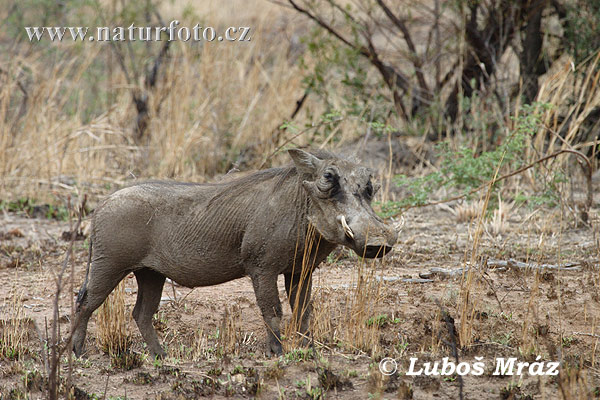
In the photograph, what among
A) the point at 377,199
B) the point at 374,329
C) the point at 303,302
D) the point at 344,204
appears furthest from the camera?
the point at 377,199

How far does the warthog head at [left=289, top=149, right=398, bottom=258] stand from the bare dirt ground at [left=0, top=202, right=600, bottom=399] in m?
0.40

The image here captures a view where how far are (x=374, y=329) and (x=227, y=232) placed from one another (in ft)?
2.90

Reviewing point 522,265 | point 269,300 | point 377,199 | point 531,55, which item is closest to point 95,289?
point 269,300

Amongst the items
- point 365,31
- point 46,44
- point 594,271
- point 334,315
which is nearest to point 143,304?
point 334,315

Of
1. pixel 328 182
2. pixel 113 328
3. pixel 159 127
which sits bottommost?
pixel 113 328

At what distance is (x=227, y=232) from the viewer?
13.0 ft

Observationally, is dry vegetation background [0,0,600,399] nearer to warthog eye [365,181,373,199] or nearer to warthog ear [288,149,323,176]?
warthog eye [365,181,373,199]

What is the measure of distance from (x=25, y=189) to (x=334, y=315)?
4.46m

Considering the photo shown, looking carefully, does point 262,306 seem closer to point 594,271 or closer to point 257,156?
point 594,271

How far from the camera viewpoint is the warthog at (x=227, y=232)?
12.4 feet

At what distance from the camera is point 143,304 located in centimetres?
419

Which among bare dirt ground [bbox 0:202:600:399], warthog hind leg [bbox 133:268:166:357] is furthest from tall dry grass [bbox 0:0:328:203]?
warthog hind leg [bbox 133:268:166:357]

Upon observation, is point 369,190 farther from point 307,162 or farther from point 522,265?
point 522,265

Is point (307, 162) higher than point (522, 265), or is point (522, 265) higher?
point (307, 162)
